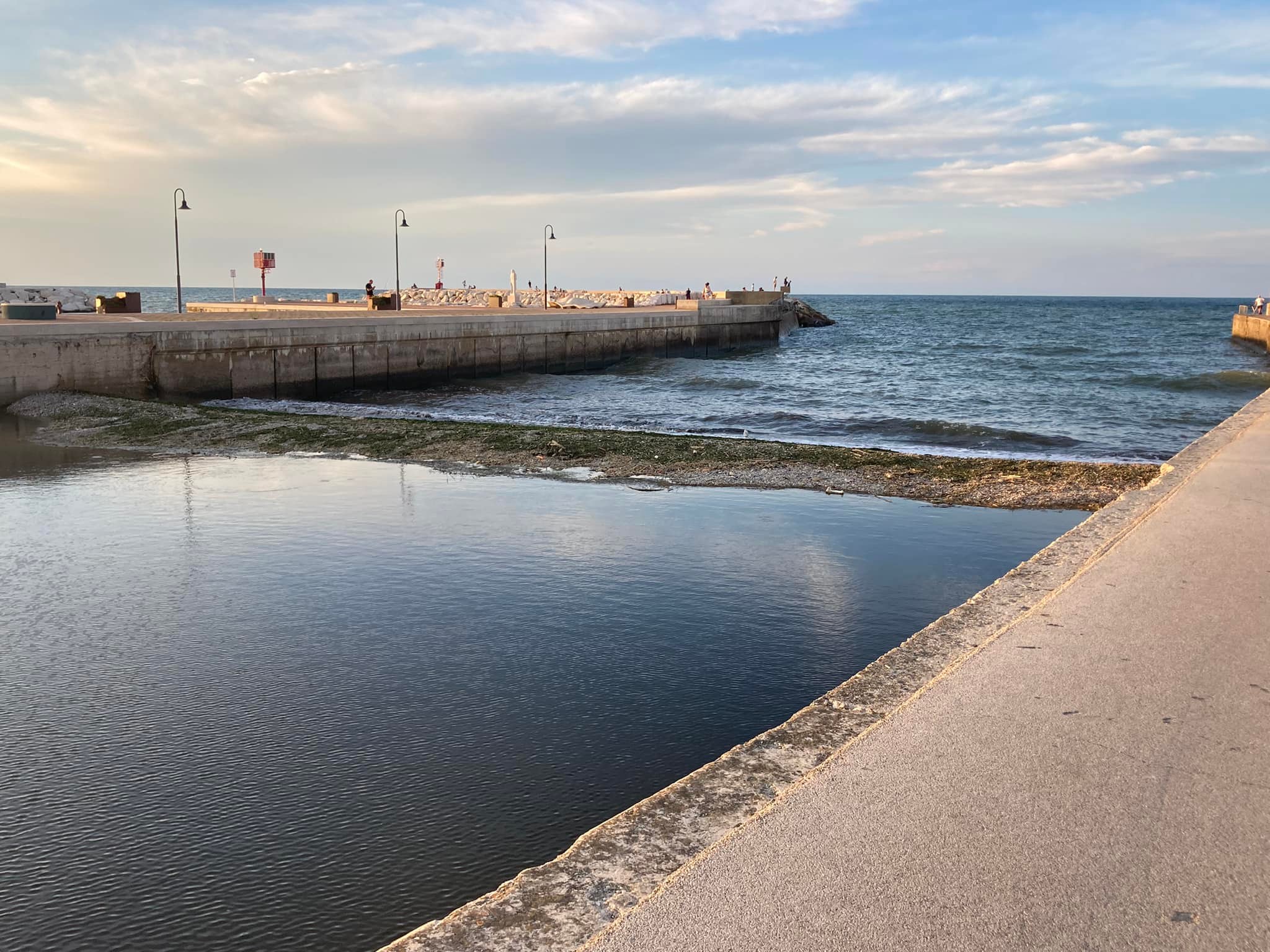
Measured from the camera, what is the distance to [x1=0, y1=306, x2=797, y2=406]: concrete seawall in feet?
70.1

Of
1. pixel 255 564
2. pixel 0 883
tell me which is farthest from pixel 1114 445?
pixel 0 883

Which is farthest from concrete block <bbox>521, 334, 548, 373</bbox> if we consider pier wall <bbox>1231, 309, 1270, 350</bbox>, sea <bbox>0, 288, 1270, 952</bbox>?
pier wall <bbox>1231, 309, 1270, 350</bbox>

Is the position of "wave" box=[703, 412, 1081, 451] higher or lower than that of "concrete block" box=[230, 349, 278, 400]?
lower

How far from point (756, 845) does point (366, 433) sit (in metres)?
15.1

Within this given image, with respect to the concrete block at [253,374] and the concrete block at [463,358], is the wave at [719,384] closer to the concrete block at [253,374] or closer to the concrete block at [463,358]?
the concrete block at [463,358]

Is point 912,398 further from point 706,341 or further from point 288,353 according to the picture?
point 706,341

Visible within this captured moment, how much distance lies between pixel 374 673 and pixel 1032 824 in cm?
432

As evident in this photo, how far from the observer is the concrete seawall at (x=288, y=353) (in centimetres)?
2138

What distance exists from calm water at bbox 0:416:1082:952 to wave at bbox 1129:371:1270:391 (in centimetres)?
2641

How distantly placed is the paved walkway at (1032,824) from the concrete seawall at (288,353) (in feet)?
69.2

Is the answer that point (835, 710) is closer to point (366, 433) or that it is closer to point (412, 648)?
point (412, 648)

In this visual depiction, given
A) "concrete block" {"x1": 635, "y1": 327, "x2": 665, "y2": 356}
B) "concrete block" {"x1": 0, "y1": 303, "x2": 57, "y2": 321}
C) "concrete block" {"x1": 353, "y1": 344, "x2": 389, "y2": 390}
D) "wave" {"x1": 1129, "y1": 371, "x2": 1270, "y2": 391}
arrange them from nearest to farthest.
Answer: "concrete block" {"x1": 0, "y1": 303, "x2": 57, "y2": 321}, "concrete block" {"x1": 353, "y1": 344, "x2": 389, "y2": 390}, "wave" {"x1": 1129, "y1": 371, "x2": 1270, "y2": 391}, "concrete block" {"x1": 635, "y1": 327, "x2": 665, "y2": 356}

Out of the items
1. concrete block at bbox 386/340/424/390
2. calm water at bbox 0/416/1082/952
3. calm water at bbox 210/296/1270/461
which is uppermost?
concrete block at bbox 386/340/424/390

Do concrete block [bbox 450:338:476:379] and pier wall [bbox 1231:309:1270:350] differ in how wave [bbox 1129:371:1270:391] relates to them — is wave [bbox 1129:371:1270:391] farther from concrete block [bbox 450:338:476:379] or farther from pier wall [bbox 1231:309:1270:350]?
concrete block [bbox 450:338:476:379]
